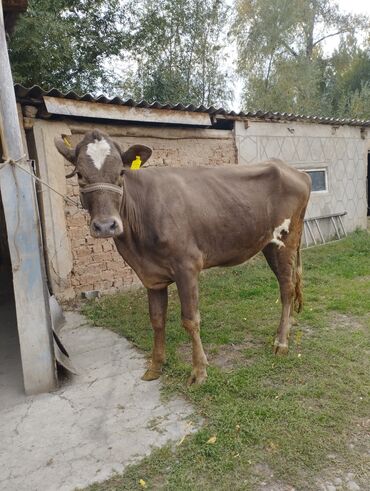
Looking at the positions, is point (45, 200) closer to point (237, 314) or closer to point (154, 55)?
point (237, 314)

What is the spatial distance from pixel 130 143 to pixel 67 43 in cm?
648

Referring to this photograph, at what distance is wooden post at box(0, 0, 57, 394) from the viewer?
312cm

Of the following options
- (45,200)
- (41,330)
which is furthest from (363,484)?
(45,200)

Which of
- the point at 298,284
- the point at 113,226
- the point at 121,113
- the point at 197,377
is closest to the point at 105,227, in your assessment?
the point at 113,226

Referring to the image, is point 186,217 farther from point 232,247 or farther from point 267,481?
point 267,481

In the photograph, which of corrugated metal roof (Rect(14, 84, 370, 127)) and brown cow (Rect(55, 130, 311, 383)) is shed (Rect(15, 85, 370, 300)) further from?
brown cow (Rect(55, 130, 311, 383))

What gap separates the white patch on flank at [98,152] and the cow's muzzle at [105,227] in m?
0.37

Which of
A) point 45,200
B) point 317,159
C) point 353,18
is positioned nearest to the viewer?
point 45,200

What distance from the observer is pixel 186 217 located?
3234 millimetres

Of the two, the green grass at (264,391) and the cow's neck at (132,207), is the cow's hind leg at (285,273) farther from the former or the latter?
the cow's neck at (132,207)

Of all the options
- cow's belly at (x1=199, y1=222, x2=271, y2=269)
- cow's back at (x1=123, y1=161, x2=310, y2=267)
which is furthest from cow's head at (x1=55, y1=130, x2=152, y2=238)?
cow's belly at (x1=199, y1=222, x2=271, y2=269)

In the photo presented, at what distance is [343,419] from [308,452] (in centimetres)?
46

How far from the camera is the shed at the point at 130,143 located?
203 inches

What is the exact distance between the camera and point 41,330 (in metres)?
3.24
